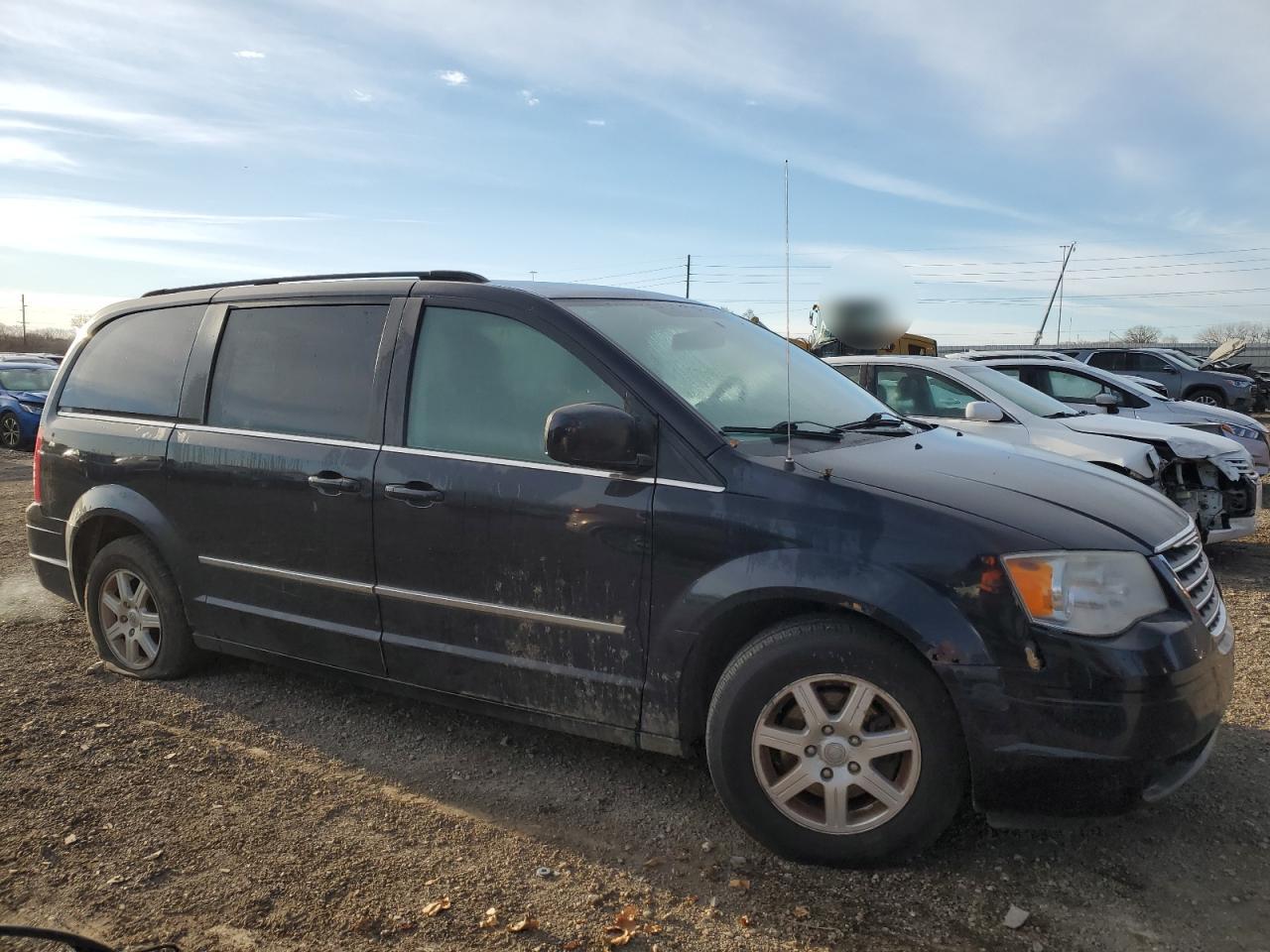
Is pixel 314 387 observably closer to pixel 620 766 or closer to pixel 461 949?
pixel 620 766

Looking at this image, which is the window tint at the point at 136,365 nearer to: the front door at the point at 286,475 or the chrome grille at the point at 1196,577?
the front door at the point at 286,475

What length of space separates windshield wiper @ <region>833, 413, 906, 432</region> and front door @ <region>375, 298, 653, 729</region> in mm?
899

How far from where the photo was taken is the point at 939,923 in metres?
2.56

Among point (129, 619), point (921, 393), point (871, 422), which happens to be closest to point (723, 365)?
point (871, 422)

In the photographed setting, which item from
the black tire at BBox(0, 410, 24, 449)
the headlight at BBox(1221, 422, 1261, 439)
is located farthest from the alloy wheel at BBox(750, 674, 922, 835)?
the black tire at BBox(0, 410, 24, 449)

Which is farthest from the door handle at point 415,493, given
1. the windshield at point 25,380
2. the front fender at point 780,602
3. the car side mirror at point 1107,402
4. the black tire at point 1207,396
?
the black tire at point 1207,396

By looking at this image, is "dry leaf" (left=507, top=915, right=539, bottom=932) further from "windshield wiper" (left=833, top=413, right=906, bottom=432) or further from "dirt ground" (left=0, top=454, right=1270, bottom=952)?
"windshield wiper" (left=833, top=413, right=906, bottom=432)

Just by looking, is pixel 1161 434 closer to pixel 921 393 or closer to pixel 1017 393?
pixel 1017 393

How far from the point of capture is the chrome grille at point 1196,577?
2795 mm

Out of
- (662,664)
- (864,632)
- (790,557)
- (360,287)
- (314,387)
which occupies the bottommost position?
(662,664)

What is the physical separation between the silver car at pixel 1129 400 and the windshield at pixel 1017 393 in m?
1.70

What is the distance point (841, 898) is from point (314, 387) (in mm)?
2660

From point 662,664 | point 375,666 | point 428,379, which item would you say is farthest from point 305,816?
point 428,379

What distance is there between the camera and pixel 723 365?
359 centimetres
